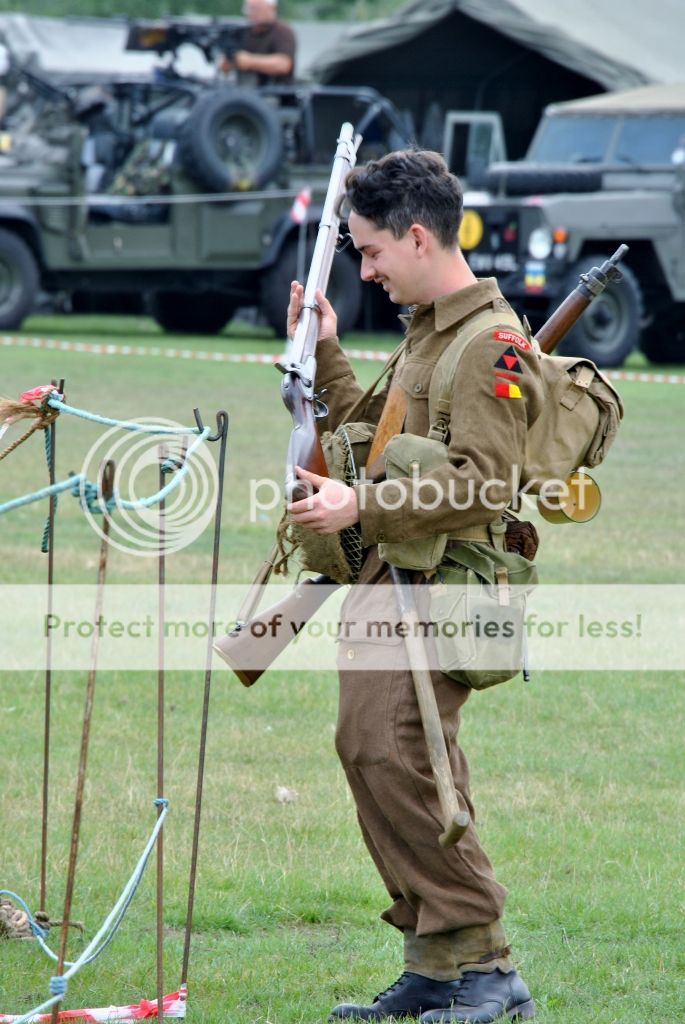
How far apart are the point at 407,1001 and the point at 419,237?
5.40ft

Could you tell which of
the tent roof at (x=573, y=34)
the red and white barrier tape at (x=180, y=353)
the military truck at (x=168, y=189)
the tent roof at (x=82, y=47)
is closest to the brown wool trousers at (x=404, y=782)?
the red and white barrier tape at (x=180, y=353)

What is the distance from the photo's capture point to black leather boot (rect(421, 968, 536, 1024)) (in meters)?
3.47

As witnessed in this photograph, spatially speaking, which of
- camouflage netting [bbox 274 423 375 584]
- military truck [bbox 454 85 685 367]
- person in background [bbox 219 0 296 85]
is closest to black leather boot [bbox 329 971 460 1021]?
camouflage netting [bbox 274 423 375 584]

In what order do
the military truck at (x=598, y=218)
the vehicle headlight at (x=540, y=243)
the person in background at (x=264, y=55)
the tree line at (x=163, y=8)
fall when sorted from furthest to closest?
the tree line at (x=163, y=8)
the person in background at (x=264, y=55)
the military truck at (x=598, y=218)
the vehicle headlight at (x=540, y=243)

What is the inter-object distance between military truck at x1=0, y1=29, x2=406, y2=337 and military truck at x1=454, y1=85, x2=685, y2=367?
2.59 meters

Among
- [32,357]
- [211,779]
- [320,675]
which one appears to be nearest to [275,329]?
[32,357]

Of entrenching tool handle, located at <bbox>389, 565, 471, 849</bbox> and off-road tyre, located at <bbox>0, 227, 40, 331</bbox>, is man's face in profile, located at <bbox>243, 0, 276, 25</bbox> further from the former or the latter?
entrenching tool handle, located at <bbox>389, 565, 471, 849</bbox>

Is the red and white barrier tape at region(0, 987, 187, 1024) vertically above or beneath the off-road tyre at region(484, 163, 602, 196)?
beneath

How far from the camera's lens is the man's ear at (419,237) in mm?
3357

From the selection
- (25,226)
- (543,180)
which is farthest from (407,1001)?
(25,226)

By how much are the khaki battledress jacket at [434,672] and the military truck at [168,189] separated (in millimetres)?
15691

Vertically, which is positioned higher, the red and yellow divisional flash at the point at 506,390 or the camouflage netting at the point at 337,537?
the red and yellow divisional flash at the point at 506,390

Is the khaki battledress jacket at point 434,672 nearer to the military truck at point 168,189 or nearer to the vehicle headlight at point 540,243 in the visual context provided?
the vehicle headlight at point 540,243

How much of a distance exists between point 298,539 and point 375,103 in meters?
18.1
